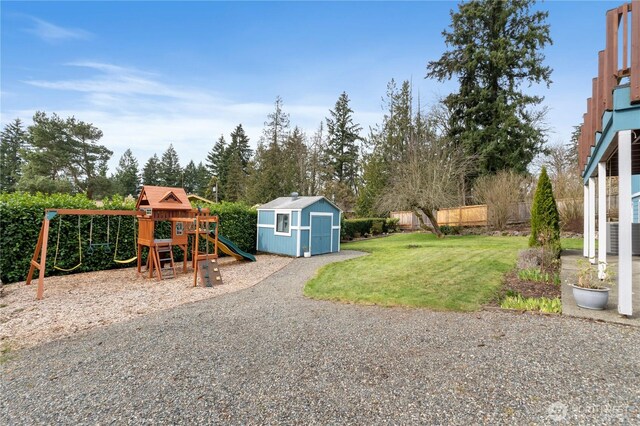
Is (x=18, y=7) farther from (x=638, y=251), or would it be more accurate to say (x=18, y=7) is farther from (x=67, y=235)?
(x=638, y=251)

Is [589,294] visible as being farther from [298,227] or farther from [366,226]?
[366,226]

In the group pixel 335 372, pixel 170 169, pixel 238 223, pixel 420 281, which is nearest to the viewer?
pixel 335 372

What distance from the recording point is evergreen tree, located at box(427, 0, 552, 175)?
71.2ft

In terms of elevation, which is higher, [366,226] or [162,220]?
[162,220]

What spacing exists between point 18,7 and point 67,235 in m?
5.42

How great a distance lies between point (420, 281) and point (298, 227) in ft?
20.3

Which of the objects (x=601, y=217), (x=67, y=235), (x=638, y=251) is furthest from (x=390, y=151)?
(x=67, y=235)

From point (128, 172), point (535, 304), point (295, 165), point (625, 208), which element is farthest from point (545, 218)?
point (128, 172)

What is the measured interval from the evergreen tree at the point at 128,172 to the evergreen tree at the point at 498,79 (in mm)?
43759

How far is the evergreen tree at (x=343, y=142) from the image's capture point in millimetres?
34169

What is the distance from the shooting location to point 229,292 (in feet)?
21.9

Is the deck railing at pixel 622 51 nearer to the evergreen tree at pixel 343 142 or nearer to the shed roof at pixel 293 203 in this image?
the shed roof at pixel 293 203

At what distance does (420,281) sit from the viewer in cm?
668

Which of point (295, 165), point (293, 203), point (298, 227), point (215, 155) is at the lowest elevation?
point (298, 227)
